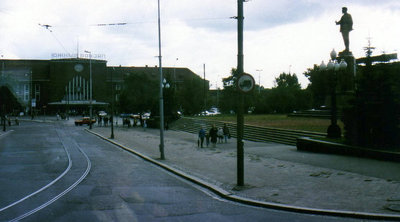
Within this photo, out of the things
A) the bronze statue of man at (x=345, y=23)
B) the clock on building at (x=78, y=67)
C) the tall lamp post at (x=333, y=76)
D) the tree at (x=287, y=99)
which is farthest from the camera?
the clock on building at (x=78, y=67)

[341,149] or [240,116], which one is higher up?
[240,116]

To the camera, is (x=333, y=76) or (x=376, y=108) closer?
(x=376, y=108)

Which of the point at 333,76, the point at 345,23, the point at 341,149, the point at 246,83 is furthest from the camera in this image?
the point at 345,23

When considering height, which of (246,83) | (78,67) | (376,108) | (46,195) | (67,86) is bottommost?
(46,195)

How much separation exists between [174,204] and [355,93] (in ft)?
39.9

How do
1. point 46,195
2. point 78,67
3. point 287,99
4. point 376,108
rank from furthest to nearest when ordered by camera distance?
point 78,67 → point 287,99 → point 376,108 → point 46,195

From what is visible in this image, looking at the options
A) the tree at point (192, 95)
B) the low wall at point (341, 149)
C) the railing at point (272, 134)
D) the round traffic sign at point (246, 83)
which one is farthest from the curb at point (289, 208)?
the tree at point (192, 95)

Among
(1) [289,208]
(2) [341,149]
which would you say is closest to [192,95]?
(2) [341,149]

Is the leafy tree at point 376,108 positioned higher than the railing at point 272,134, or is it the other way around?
the leafy tree at point 376,108

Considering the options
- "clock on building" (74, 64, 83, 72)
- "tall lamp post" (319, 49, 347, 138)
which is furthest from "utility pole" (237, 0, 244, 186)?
"clock on building" (74, 64, 83, 72)

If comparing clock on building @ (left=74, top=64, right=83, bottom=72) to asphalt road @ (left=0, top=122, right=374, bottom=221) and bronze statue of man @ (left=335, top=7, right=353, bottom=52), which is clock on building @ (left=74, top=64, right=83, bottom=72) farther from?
asphalt road @ (left=0, top=122, right=374, bottom=221)

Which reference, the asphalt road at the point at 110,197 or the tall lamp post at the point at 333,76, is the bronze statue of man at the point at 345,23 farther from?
the asphalt road at the point at 110,197

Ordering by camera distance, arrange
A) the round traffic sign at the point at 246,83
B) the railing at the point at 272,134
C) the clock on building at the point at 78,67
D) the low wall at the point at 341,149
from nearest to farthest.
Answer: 1. the round traffic sign at the point at 246,83
2. the low wall at the point at 341,149
3. the railing at the point at 272,134
4. the clock on building at the point at 78,67

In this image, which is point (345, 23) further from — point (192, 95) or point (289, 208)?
point (192, 95)
